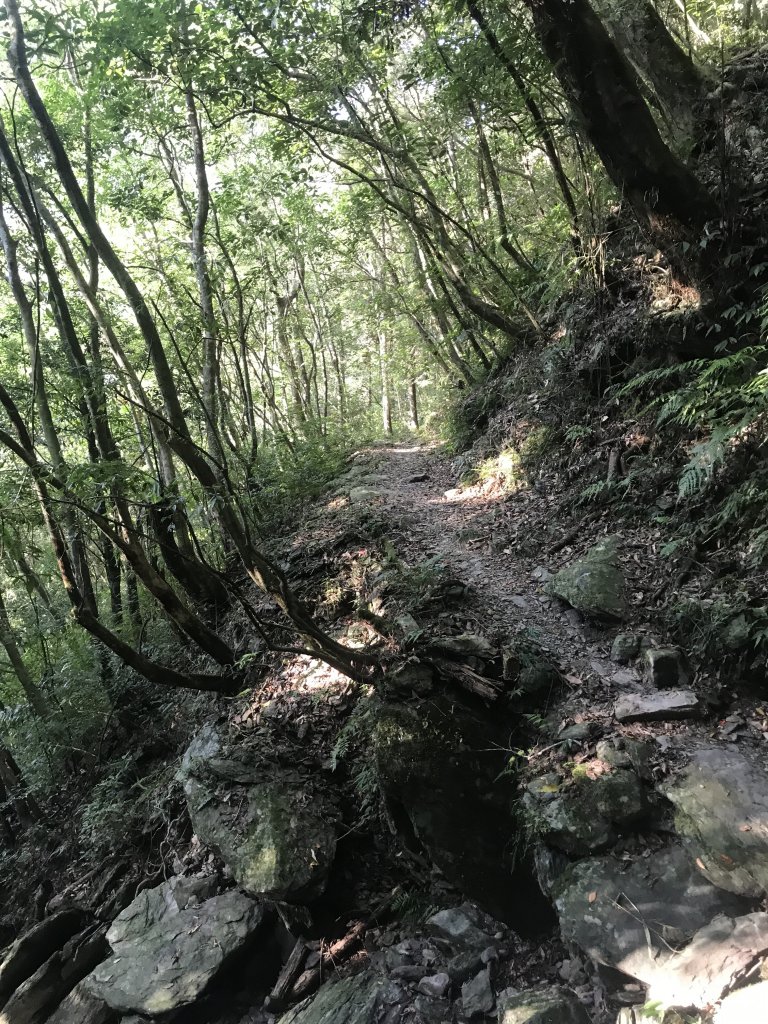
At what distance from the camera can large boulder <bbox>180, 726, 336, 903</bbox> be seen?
4477 mm

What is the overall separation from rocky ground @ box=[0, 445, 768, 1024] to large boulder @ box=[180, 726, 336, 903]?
18mm

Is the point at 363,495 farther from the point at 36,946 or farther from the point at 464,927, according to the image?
the point at 36,946

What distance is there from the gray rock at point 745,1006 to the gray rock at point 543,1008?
2.62ft

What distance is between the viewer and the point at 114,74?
7.73m

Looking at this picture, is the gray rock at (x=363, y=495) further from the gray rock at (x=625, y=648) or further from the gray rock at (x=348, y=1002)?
the gray rock at (x=348, y=1002)

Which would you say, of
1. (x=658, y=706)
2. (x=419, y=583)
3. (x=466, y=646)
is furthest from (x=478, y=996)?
(x=419, y=583)

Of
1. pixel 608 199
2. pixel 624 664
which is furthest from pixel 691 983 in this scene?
pixel 608 199

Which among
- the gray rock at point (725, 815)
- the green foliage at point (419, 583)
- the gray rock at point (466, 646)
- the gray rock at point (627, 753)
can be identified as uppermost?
the green foliage at point (419, 583)

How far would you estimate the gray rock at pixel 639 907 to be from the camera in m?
3.04

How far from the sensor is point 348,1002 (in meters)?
3.79

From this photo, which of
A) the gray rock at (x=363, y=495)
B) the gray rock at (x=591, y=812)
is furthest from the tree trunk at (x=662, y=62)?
the gray rock at (x=591, y=812)

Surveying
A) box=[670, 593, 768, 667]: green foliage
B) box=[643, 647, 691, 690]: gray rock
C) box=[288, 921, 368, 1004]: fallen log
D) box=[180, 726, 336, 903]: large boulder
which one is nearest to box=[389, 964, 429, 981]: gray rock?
box=[288, 921, 368, 1004]: fallen log

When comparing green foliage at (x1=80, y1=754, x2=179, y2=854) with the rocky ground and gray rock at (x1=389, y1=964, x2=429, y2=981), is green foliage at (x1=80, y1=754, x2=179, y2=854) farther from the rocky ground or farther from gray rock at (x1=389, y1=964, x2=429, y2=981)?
gray rock at (x1=389, y1=964, x2=429, y2=981)

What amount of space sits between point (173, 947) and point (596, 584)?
15.4 ft
